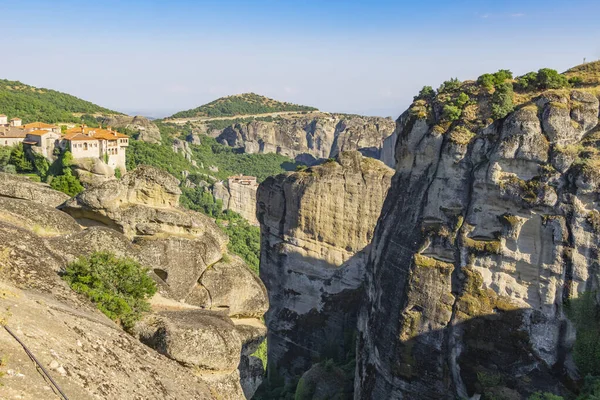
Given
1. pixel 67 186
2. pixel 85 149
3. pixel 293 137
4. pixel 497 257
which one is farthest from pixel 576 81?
pixel 293 137

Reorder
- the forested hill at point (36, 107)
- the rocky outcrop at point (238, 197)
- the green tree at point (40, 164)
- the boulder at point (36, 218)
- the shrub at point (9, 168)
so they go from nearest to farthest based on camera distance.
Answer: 1. the boulder at point (36, 218)
2. the shrub at point (9, 168)
3. the green tree at point (40, 164)
4. the forested hill at point (36, 107)
5. the rocky outcrop at point (238, 197)

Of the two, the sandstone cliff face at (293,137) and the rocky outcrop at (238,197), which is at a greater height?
the sandstone cliff face at (293,137)

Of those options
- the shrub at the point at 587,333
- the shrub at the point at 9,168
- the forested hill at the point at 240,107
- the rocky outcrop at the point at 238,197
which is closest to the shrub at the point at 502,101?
the shrub at the point at 587,333

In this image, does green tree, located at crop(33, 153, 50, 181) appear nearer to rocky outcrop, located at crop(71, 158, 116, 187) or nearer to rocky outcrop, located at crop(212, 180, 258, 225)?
rocky outcrop, located at crop(71, 158, 116, 187)

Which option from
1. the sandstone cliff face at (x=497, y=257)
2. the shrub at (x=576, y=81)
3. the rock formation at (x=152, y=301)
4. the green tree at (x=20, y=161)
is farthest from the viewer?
the green tree at (x=20, y=161)

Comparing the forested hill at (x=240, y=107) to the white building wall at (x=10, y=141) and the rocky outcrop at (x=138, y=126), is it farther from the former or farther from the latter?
the white building wall at (x=10, y=141)

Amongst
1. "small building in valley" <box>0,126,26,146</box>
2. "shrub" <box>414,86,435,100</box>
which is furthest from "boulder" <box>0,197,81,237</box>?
"small building in valley" <box>0,126,26,146</box>

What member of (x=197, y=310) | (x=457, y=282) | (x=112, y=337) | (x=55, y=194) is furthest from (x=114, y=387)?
(x=457, y=282)

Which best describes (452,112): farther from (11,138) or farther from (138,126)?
(138,126)
